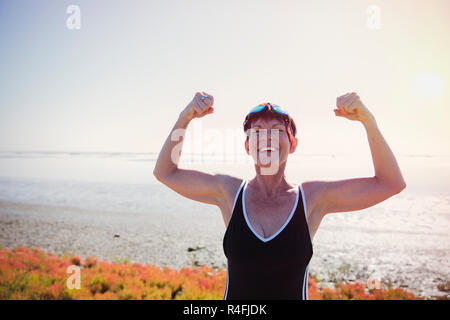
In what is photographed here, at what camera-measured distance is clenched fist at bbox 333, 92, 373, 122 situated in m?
2.14

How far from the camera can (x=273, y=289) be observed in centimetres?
207

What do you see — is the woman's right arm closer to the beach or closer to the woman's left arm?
the woman's left arm

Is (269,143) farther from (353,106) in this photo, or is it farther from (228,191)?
(353,106)

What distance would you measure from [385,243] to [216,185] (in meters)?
11.0

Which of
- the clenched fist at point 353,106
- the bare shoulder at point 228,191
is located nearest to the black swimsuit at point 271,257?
the bare shoulder at point 228,191

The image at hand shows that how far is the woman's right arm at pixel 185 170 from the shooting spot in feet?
7.75

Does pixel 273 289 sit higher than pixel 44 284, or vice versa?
pixel 273 289

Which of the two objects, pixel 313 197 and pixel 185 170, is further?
pixel 185 170

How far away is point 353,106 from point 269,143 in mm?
712

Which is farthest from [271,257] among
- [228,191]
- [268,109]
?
[268,109]

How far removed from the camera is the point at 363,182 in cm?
216

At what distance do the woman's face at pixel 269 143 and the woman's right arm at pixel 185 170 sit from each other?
1.40ft
